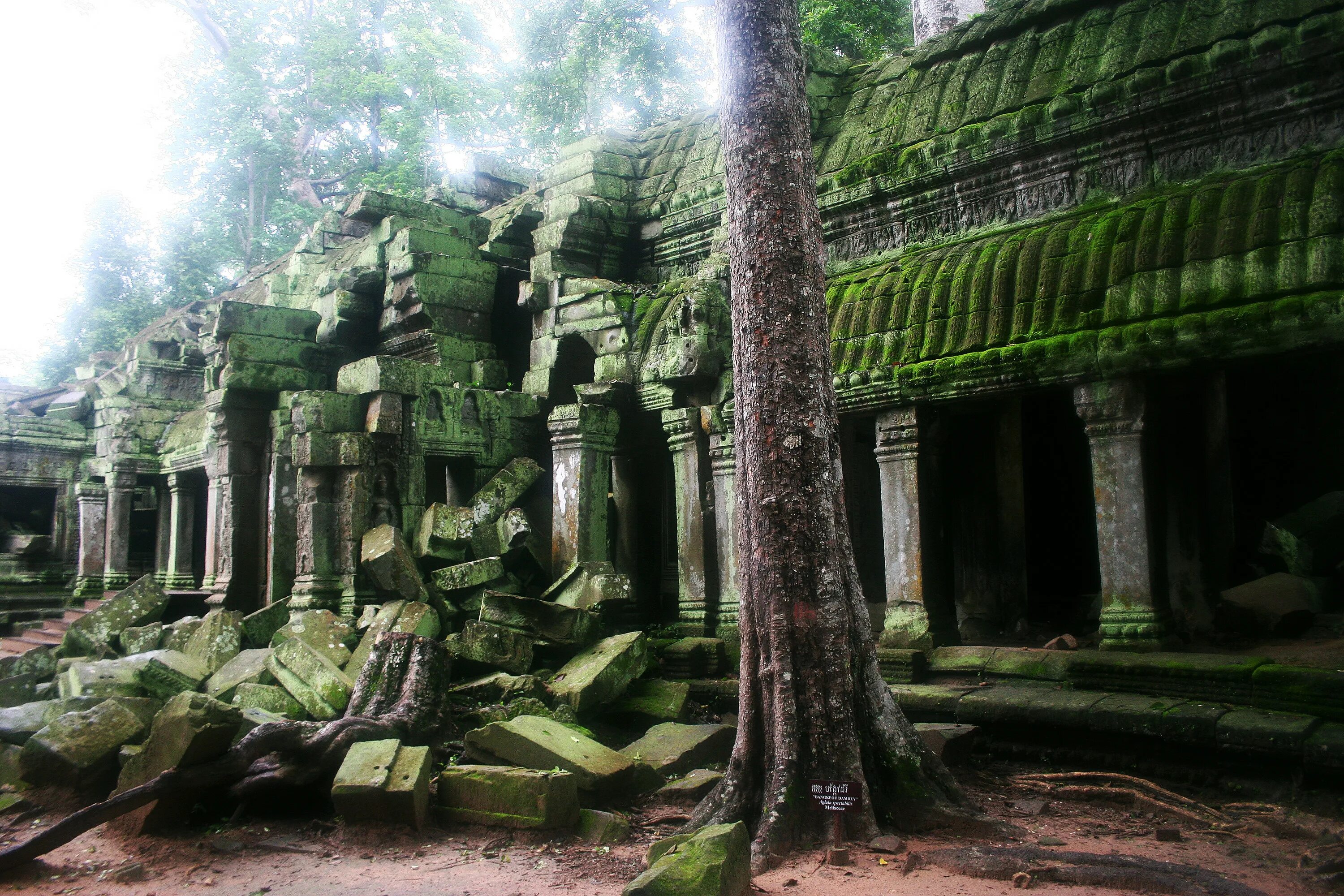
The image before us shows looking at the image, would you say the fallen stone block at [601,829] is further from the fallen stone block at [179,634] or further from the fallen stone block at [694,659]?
the fallen stone block at [179,634]

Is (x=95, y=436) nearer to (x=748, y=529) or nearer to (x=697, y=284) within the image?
(x=697, y=284)

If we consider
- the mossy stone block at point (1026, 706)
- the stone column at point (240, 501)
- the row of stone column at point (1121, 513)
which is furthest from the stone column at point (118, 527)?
the row of stone column at point (1121, 513)

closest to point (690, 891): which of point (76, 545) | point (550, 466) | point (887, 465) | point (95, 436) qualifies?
point (887, 465)

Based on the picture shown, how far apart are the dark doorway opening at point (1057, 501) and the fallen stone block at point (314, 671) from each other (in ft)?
19.3

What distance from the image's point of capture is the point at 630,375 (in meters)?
8.30

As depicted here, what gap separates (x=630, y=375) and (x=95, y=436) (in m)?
10.9

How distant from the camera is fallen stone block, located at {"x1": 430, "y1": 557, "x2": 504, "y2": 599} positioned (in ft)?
23.9

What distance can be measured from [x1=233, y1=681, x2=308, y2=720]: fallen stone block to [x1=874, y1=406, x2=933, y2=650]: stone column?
399 cm

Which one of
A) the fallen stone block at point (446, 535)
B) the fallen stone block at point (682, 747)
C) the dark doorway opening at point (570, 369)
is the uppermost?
the dark doorway opening at point (570, 369)

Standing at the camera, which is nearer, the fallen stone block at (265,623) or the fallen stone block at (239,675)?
the fallen stone block at (239,675)

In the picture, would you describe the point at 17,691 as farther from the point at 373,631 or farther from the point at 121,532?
the point at 121,532

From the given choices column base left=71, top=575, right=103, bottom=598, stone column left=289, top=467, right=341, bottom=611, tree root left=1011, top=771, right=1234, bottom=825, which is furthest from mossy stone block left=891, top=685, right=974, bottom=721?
column base left=71, top=575, right=103, bottom=598

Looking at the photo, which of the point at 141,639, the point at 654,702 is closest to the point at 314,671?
the point at 654,702

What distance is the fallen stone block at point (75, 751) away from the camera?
5.21 m
